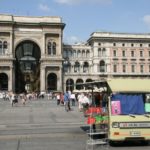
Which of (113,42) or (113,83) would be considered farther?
(113,42)

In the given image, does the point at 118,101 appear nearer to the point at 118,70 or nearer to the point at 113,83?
the point at 113,83

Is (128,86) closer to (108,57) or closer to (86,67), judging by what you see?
(108,57)

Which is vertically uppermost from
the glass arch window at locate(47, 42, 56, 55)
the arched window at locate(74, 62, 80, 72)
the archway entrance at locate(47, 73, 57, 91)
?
the glass arch window at locate(47, 42, 56, 55)

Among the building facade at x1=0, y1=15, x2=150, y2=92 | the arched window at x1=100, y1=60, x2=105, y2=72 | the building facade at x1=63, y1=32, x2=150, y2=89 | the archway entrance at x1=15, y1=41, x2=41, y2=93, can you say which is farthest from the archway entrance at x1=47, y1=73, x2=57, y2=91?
the arched window at x1=100, y1=60, x2=105, y2=72

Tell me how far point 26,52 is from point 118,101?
118355mm

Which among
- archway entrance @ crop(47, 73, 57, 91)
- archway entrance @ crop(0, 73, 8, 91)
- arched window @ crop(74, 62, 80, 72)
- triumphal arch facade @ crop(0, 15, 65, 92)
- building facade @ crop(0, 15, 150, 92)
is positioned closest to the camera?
triumphal arch facade @ crop(0, 15, 65, 92)

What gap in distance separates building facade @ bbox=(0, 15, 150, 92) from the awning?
81.1 meters

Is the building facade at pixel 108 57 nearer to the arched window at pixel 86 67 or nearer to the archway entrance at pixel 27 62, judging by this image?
the arched window at pixel 86 67

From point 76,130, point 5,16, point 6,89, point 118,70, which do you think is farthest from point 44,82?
point 76,130

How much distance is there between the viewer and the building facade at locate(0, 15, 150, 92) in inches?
4117

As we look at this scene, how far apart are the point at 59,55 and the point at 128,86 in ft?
296

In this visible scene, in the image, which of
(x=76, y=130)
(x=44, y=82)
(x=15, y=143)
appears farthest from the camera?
(x=44, y=82)

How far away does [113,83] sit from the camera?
16.2m

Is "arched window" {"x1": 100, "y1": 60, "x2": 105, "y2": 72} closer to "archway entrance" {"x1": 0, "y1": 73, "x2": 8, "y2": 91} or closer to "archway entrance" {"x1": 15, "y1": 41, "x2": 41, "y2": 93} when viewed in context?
"archway entrance" {"x1": 15, "y1": 41, "x2": 41, "y2": 93}
